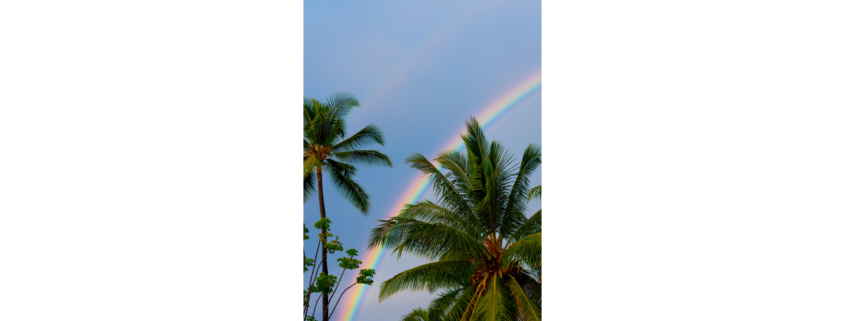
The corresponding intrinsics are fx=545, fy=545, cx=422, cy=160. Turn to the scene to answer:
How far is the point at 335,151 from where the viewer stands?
Answer: 1558 centimetres

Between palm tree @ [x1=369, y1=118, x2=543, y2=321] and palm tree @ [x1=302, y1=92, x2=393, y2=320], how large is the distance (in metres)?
2.75

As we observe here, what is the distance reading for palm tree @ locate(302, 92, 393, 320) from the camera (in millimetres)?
14691

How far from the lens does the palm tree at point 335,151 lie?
14691mm

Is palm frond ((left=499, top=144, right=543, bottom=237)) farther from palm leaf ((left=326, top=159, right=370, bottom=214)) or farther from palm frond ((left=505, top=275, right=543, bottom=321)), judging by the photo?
palm leaf ((left=326, top=159, right=370, bottom=214))

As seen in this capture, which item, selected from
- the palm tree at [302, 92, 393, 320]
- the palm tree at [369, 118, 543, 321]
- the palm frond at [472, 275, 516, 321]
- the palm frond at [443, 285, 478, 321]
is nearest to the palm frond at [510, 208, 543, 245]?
the palm tree at [369, 118, 543, 321]

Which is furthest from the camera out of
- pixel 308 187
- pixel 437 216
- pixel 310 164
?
pixel 308 187

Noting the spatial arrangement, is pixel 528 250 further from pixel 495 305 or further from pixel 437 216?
pixel 437 216

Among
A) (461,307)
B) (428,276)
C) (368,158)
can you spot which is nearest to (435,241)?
(428,276)

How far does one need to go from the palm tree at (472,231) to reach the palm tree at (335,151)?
9.03 feet

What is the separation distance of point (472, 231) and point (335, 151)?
5.07 meters

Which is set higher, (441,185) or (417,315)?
(441,185)
